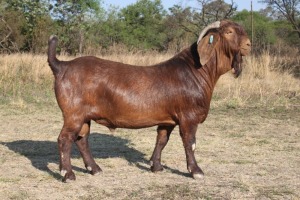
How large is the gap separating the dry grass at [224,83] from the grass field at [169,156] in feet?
0.44

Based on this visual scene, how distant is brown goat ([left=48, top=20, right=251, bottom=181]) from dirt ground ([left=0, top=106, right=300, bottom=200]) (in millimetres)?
429

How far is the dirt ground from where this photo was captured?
5.49m

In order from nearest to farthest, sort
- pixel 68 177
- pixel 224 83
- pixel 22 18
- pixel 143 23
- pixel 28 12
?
pixel 68 177 < pixel 224 83 < pixel 22 18 < pixel 28 12 < pixel 143 23

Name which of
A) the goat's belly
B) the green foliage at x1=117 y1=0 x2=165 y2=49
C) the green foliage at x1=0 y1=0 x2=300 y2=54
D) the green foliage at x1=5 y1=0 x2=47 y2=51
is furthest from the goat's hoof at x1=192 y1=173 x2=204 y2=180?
the green foliage at x1=117 y1=0 x2=165 y2=49

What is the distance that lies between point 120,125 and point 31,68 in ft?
41.3

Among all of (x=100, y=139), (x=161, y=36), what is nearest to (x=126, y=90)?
(x=100, y=139)

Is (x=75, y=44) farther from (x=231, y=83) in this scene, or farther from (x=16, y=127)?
(x=16, y=127)

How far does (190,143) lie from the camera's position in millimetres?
6020

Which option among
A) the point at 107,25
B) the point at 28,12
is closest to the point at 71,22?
the point at 28,12

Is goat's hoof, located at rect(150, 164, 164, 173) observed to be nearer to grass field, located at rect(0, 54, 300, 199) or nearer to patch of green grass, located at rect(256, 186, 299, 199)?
grass field, located at rect(0, 54, 300, 199)

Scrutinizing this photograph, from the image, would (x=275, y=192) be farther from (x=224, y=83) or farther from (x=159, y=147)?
(x=224, y=83)

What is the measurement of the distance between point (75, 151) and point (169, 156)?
1630mm

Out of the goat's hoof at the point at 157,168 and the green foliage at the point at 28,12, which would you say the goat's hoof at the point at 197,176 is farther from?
the green foliage at the point at 28,12

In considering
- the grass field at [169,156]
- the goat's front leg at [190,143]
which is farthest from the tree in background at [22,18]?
the goat's front leg at [190,143]
